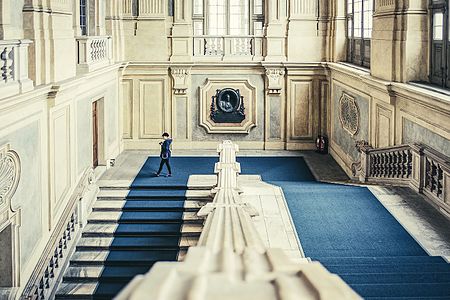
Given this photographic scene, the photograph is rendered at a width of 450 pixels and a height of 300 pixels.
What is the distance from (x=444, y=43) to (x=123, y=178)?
7001 millimetres

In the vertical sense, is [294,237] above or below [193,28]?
below

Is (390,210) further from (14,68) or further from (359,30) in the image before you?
(359,30)

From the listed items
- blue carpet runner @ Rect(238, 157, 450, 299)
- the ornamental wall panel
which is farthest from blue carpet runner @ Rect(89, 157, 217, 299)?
the ornamental wall panel

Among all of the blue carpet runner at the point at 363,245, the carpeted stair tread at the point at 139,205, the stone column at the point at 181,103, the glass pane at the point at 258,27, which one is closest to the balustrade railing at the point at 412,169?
the blue carpet runner at the point at 363,245

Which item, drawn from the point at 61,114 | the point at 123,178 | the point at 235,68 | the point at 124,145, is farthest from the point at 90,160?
the point at 235,68

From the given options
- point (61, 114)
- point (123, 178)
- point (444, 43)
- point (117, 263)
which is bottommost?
point (117, 263)

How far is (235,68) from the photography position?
1656 cm

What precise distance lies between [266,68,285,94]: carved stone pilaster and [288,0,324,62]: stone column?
43 cm

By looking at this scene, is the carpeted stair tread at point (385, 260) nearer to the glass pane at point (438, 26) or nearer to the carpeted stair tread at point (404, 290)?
the carpeted stair tread at point (404, 290)

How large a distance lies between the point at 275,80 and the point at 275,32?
1172mm

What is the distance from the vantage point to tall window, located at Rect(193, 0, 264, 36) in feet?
55.5

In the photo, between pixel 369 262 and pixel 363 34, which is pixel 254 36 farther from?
pixel 369 262

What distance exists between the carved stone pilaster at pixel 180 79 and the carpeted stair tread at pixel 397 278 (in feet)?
35.6

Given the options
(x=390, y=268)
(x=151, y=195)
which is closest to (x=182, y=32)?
(x=151, y=195)
